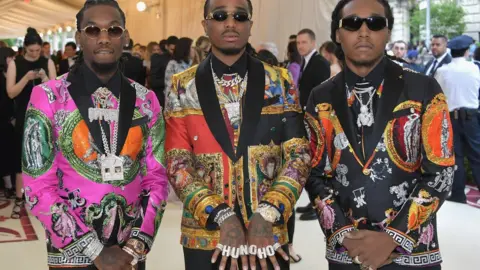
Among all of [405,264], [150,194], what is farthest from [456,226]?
[150,194]

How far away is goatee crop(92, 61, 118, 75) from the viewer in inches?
103

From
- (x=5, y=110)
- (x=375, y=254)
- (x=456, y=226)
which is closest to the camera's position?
(x=375, y=254)

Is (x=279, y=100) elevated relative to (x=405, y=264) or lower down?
elevated

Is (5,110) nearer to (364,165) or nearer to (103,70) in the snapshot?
(103,70)

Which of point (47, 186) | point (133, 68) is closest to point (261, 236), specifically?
point (47, 186)

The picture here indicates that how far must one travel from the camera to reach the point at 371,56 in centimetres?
259

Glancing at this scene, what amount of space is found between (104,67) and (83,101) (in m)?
0.17

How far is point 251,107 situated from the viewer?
2.64 m

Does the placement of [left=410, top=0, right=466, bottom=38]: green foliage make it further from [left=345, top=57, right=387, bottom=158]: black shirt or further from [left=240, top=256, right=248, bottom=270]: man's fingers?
[left=240, top=256, right=248, bottom=270]: man's fingers

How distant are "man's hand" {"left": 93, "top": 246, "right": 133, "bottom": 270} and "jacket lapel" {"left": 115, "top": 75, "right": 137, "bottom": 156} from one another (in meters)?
0.41

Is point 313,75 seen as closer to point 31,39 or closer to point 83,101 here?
point 31,39

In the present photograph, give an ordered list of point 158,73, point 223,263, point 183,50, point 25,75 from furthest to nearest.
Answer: point 158,73 → point 183,50 → point 25,75 → point 223,263

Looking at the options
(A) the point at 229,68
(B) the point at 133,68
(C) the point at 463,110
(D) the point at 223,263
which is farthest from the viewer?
(B) the point at 133,68

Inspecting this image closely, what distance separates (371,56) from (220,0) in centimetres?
69
